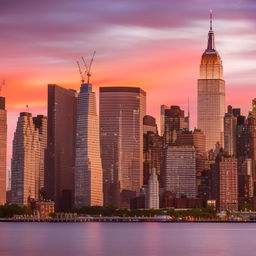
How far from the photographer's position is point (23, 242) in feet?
600

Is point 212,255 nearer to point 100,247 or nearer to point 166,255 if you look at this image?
point 166,255

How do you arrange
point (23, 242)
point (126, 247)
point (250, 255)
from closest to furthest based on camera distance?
point (250, 255) → point (126, 247) → point (23, 242)

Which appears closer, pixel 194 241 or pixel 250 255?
pixel 250 255

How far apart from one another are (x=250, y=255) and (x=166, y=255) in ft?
39.8

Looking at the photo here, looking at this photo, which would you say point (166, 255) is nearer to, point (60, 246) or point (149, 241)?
point (60, 246)

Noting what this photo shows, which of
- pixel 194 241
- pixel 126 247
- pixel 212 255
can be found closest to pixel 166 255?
pixel 212 255

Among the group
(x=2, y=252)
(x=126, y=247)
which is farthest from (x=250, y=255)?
(x=2, y=252)

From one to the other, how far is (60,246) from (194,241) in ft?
104

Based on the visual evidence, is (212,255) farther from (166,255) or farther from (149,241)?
(149,241)

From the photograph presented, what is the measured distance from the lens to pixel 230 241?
7421 inches

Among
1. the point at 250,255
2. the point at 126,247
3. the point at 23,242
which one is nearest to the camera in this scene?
the point at 250,255

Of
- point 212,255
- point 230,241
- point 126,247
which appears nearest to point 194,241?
point 230,241

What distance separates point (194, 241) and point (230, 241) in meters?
6.75

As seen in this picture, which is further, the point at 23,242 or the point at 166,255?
the point at 23,242
